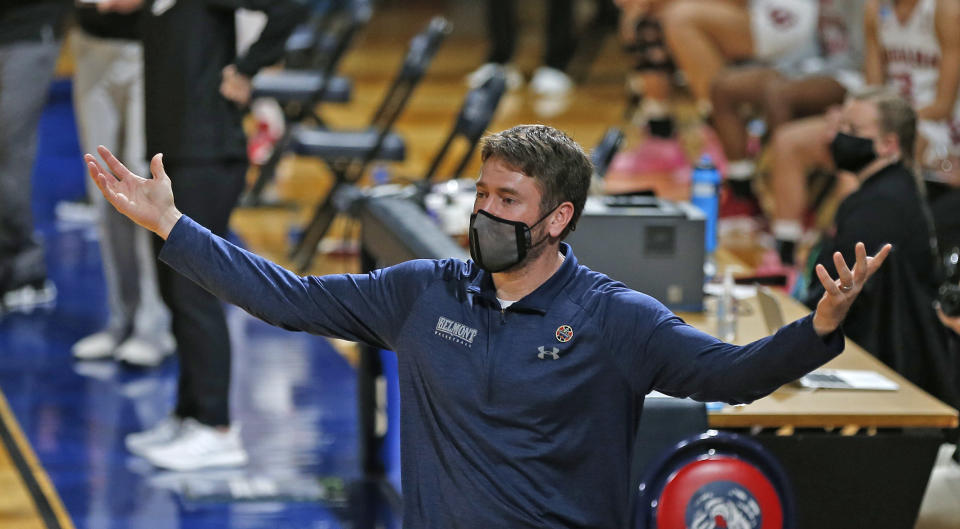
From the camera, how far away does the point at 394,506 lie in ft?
13.9

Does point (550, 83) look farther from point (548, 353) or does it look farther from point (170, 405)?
point (548, 353)

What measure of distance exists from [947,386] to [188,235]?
2.33 meters

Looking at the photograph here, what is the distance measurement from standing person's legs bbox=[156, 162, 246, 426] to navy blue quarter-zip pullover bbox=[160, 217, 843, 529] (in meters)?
2.06

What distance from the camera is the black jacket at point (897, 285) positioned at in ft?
12.9

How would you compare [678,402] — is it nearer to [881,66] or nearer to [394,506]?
[394,506]

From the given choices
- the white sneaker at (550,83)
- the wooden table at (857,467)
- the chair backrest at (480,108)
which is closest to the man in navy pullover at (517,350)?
Answer: the wooden table at (857,467)

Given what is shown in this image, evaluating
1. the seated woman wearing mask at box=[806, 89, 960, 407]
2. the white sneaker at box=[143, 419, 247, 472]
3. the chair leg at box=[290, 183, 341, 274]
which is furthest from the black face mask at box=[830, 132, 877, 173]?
the chair leg at box=[290, 183, 341, 274]

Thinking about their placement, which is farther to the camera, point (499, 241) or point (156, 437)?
point (156, 437)

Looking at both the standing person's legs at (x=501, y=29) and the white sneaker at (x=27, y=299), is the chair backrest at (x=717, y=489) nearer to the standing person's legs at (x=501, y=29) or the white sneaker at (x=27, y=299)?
the white sneaker at (x=27, y=299)

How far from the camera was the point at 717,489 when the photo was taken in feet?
8.26

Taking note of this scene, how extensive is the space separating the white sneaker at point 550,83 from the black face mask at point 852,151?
7.47 meters

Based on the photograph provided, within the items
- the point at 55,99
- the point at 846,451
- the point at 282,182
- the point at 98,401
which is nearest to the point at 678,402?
the point at 846,451

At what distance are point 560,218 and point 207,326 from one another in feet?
7.70

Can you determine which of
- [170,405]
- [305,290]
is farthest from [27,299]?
[305,290]
